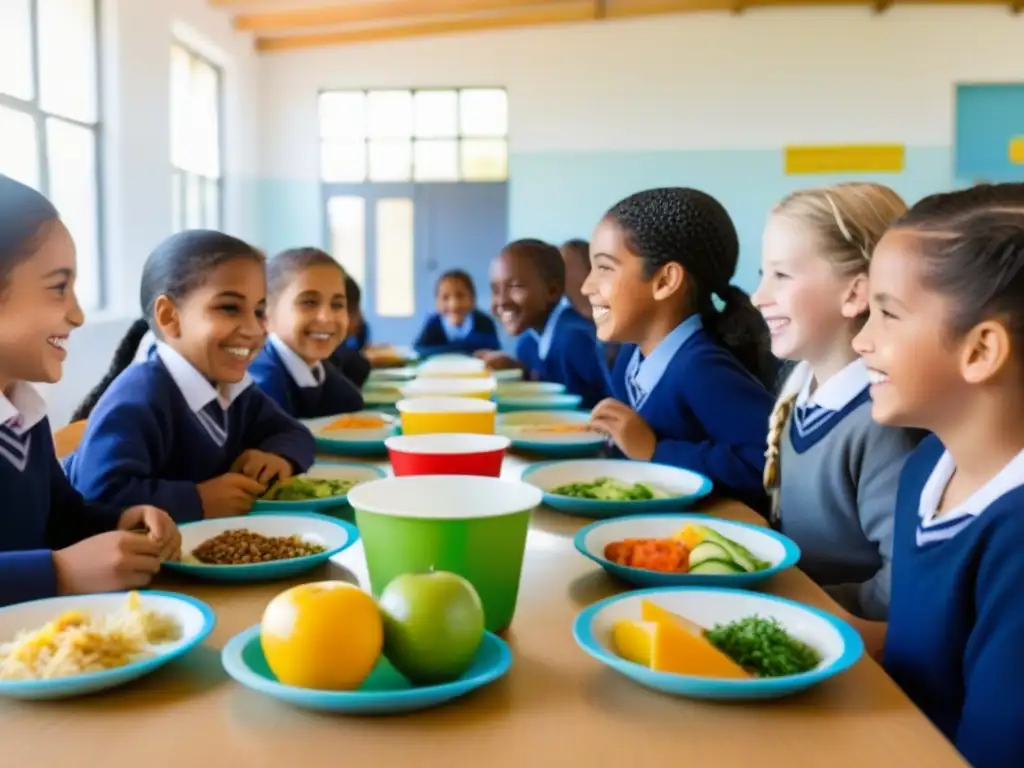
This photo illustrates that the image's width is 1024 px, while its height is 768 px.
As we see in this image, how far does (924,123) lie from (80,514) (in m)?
7.62

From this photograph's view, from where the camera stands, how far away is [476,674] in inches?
31.7

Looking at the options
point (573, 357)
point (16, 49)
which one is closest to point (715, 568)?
point (573, 357)

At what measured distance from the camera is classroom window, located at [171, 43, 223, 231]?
6.53 m

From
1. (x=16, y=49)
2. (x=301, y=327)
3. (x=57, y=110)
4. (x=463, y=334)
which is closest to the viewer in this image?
(x=301, y=327)

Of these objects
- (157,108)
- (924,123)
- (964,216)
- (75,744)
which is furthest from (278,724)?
(924,123)

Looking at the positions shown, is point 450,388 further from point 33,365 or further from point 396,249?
point 396,249

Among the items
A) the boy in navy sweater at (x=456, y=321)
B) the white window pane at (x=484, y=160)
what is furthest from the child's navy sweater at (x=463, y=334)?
the white window pane at (x=484, y=160)

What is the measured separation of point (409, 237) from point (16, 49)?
12.2ft

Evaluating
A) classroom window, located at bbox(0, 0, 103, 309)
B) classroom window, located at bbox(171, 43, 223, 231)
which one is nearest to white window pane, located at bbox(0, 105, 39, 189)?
classroom window, located at bbox(0, 0, 103, 309)

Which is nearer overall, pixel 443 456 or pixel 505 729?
pixel 505 729

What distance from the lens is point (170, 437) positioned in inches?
60.4

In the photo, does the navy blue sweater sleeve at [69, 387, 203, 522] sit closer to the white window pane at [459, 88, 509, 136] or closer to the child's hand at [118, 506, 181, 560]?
the child's hand at [118, 506, 181, 560]

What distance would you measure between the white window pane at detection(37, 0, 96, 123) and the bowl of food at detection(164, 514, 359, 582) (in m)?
4.19

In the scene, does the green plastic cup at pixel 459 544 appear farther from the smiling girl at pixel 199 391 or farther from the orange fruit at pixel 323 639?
the smiling girl at pixel 199 391
